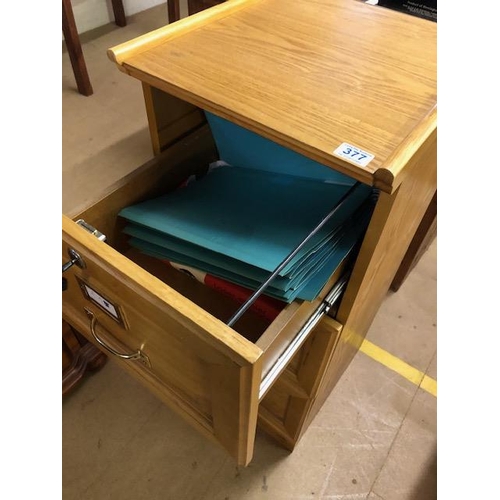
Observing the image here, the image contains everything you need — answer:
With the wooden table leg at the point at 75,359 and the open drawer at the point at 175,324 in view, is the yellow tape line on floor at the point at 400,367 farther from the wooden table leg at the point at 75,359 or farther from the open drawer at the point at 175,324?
the wooden table leg at the point at 75,359

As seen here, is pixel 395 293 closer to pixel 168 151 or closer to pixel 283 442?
pixel 283 442

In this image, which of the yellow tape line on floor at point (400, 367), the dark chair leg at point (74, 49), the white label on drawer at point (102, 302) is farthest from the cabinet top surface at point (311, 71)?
the dark chair leg at point (74, 49)

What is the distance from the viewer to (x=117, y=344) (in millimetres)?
595

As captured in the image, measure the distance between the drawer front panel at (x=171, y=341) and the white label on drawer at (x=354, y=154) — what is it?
20cm

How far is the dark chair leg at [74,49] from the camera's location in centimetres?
155

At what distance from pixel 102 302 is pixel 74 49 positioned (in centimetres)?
146

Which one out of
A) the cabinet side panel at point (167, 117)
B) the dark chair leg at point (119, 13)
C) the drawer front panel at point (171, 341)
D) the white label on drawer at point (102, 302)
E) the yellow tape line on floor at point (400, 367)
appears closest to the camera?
the drawer front panel at point (171, 341)

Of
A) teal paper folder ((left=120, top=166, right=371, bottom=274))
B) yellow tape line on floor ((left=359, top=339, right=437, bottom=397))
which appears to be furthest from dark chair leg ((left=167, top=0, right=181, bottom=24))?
yellow tape line on floor ((left=359, top=339, right=437, bottom=397))

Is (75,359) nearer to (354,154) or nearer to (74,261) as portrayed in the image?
(74,261)

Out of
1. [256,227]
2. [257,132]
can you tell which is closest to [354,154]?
[257,132]

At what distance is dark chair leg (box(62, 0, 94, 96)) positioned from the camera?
1.55m

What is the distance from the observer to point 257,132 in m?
0.47

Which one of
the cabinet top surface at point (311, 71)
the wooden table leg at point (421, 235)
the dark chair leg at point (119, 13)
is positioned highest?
the cabinet top surface at point (311, 71)

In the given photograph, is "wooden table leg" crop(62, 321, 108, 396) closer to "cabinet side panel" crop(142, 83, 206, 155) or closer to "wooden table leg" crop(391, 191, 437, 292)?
"cabinet side panel" crop(142, 83, 206, 155)
